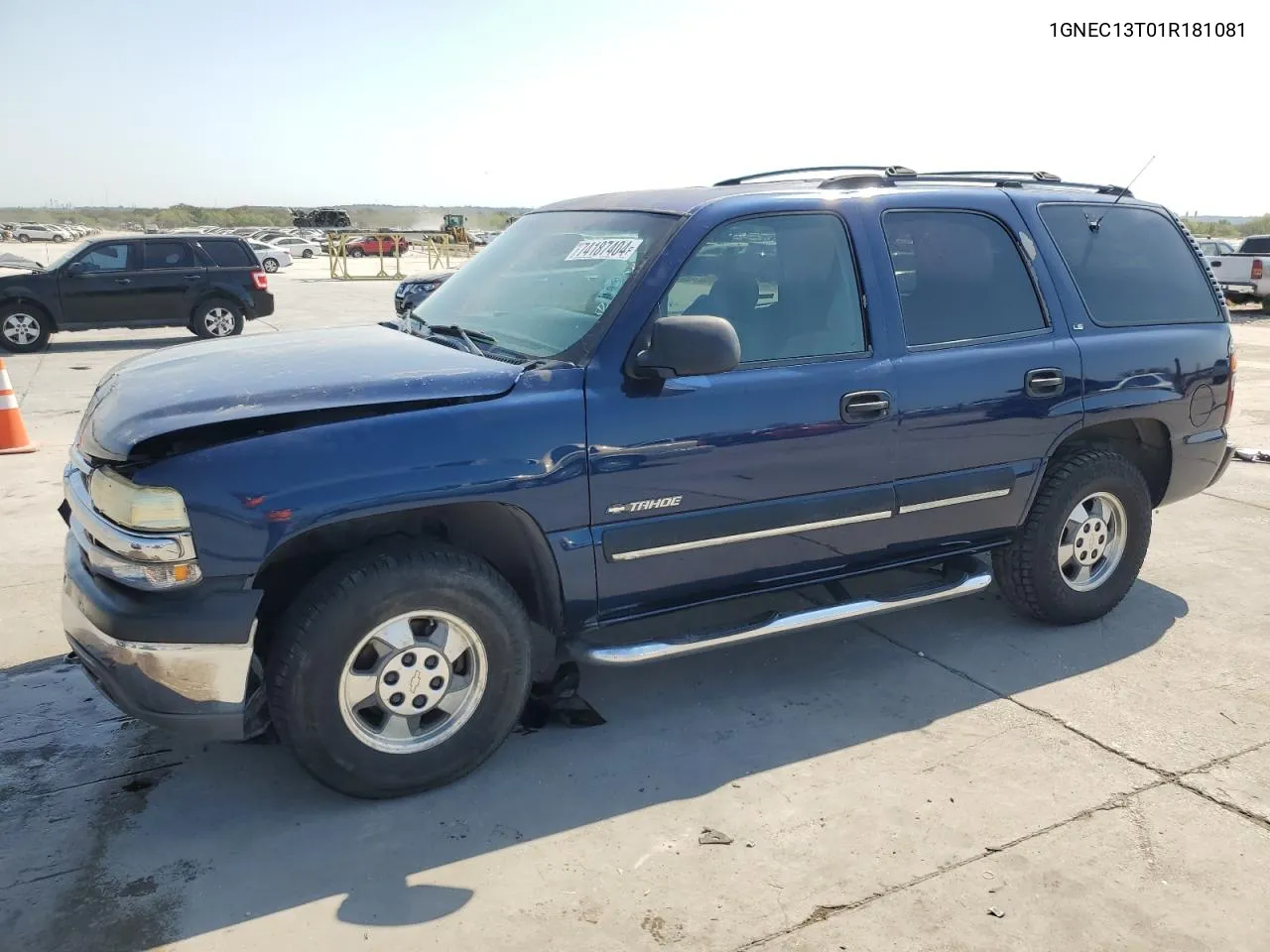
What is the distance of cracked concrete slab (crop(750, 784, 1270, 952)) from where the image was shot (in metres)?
2.61

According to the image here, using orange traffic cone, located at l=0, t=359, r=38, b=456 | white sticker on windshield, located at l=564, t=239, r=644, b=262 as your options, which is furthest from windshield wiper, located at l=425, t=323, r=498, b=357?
orange traffic cone, located at l=0, t=359, r=38, b=456

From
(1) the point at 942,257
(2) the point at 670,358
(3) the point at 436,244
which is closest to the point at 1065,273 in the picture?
(1) the point at 942,257

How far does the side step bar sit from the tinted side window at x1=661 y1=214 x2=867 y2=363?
0.96 m

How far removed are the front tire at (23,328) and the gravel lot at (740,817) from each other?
1116 cm

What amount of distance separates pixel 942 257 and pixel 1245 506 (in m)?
3.99

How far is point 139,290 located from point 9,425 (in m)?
7.67

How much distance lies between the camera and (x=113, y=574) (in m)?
2.88

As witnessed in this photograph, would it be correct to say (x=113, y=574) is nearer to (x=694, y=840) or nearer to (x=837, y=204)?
(x=694, y=840)

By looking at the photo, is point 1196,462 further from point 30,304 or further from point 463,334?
point 30,304

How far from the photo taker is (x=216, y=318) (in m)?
15.1

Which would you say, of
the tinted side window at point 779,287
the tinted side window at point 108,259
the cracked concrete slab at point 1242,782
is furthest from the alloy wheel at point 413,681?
the tinted side window at point 108,259

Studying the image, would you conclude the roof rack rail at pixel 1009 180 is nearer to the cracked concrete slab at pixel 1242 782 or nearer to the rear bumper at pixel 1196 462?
the rear bumper at pixel 1196 462

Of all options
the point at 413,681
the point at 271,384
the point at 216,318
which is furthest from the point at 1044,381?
the point at 216,318

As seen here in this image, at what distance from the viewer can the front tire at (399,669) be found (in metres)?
2.94
